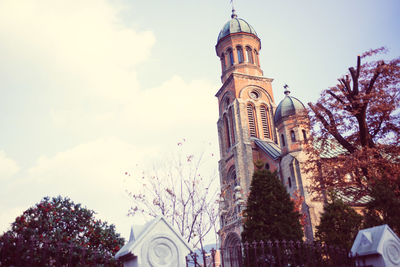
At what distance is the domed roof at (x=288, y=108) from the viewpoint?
24812mm

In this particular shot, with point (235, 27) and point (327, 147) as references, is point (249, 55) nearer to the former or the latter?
point (235, 27)

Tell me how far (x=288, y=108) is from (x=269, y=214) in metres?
12.2

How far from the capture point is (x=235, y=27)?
33.0m

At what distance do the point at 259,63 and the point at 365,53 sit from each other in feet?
58.2

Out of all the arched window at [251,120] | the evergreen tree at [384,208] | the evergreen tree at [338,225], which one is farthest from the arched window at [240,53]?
the evergreen tree at [384,208]

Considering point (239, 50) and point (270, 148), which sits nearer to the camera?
point (270, 148)

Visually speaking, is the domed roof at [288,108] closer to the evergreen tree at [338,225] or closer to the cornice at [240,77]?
the cornice at [240,77]

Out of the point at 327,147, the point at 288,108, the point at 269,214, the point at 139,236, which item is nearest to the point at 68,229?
the point at 139,236

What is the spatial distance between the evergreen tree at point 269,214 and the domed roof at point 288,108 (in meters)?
10.4

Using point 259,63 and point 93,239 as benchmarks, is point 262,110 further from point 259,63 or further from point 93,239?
point 93,239

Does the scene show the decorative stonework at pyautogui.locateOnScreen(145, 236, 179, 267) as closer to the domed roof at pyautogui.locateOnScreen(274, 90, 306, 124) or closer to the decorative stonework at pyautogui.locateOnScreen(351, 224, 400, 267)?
the decorative stonework at pyautogui.locateOnScreen(351, 224, 400, 267)

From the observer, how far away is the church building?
925 inches

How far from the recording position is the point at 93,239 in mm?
11586

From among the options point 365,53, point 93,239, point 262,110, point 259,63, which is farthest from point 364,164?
point 259,63
